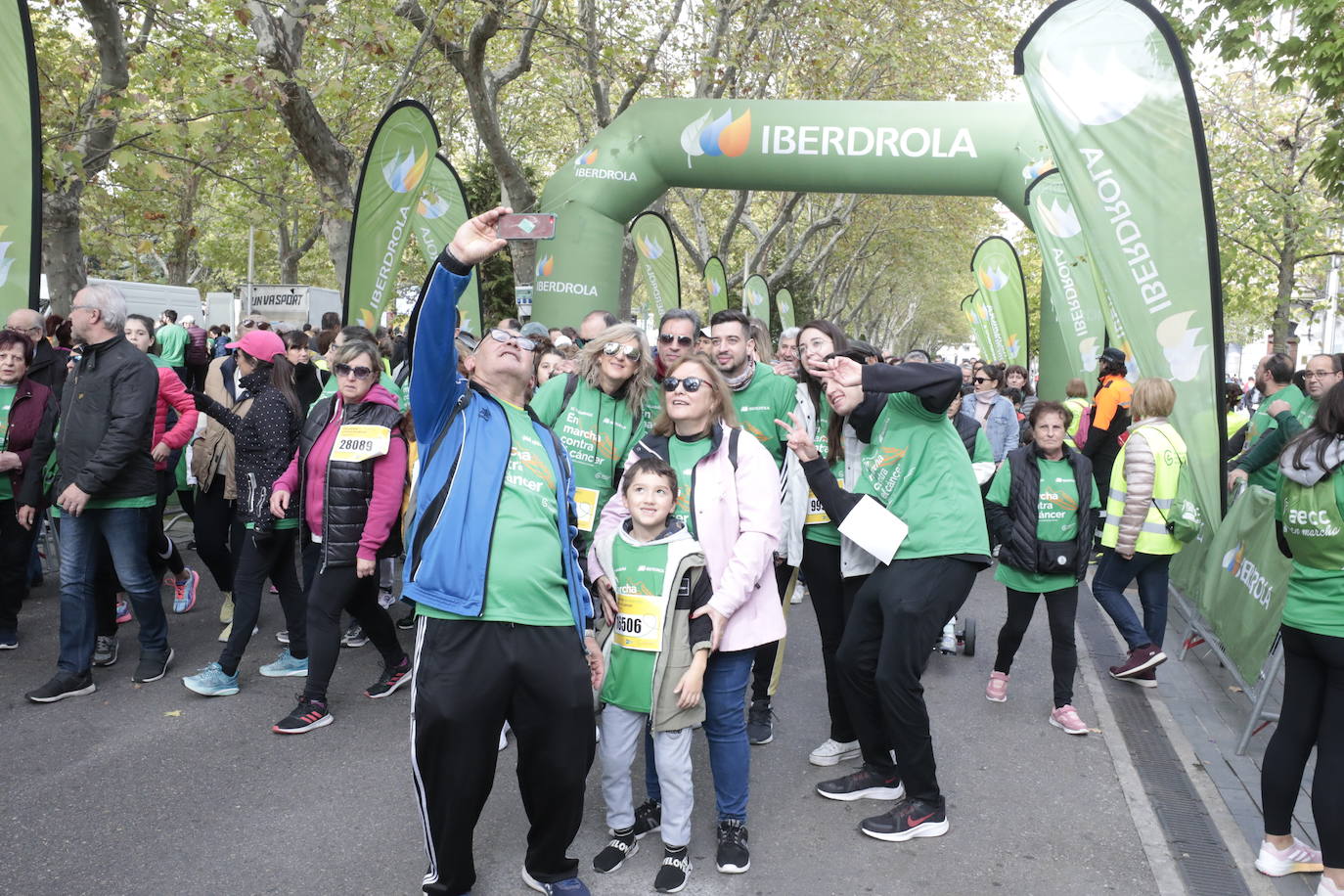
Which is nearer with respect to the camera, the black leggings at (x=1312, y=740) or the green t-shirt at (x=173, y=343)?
the black leggings at (x=1312, y=740)

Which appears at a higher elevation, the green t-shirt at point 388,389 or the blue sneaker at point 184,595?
the green t-shirt at point 388,389

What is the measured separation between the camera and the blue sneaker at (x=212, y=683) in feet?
17.9

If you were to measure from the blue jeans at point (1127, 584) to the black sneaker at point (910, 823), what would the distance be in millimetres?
2641

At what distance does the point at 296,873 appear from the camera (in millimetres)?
3631

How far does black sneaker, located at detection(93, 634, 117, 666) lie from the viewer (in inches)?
234

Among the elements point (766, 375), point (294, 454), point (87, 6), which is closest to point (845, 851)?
point (766, 375)

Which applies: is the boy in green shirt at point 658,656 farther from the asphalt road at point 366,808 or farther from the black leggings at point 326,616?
the black leggings at point 326,616

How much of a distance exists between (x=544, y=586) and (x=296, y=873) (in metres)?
1.54

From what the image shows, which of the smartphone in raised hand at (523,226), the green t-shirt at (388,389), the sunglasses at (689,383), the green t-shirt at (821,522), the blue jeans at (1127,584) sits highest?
the smartphone in raised hand at (523,226)

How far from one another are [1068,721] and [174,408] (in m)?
5.33

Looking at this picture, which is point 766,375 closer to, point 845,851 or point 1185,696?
point 845,851

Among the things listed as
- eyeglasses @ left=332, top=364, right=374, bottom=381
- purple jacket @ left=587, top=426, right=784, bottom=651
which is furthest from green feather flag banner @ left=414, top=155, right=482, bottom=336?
purple jacket @ left=587, top=426, right=784, bottom=651

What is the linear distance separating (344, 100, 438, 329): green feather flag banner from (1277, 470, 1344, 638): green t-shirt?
23.9ft

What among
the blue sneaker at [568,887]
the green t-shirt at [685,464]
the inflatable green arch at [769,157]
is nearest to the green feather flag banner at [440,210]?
→ the inflatable green arch at [769,157]
